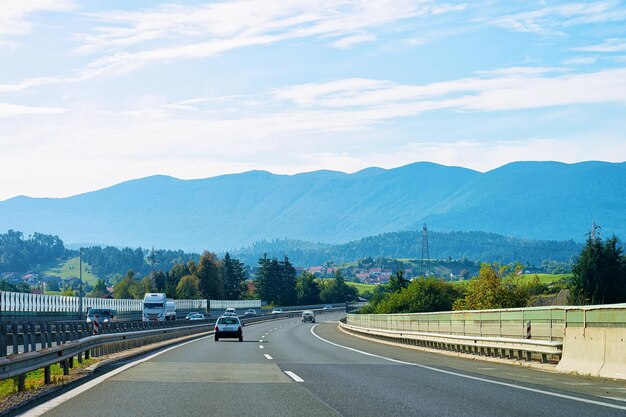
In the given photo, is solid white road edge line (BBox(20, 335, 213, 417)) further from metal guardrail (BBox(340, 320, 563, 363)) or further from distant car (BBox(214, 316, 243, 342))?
distant car (BBox(214, 316, 243, 342))

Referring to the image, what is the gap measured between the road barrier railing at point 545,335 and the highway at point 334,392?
0.67 m

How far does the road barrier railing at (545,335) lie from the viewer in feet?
67.1

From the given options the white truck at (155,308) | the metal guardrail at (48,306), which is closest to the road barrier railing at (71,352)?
the metal guardrail at (48,306)

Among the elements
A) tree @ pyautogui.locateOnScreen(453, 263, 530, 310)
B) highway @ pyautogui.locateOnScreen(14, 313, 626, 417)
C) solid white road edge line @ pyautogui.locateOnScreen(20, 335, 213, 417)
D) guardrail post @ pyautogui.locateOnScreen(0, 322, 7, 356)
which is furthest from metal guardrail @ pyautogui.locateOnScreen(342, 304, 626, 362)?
tree @ pyautogui.locateOnScreen(453, 263, 530, 310)

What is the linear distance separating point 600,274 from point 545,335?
80389mm

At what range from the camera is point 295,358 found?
3033 centimetres

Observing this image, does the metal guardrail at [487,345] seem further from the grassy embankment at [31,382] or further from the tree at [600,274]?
the tree at [600,274]

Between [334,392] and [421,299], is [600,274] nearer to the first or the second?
[421,299]

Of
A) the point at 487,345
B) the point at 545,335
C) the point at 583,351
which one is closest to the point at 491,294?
the point at 487,345

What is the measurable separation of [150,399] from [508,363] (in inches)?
549

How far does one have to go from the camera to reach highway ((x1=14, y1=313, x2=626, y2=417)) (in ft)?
47.7

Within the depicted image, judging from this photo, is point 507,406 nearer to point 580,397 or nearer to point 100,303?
point 580,397

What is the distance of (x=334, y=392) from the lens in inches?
691

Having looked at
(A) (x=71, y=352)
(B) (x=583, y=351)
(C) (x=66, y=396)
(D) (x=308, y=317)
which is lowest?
(D) (x=308, y=317)
